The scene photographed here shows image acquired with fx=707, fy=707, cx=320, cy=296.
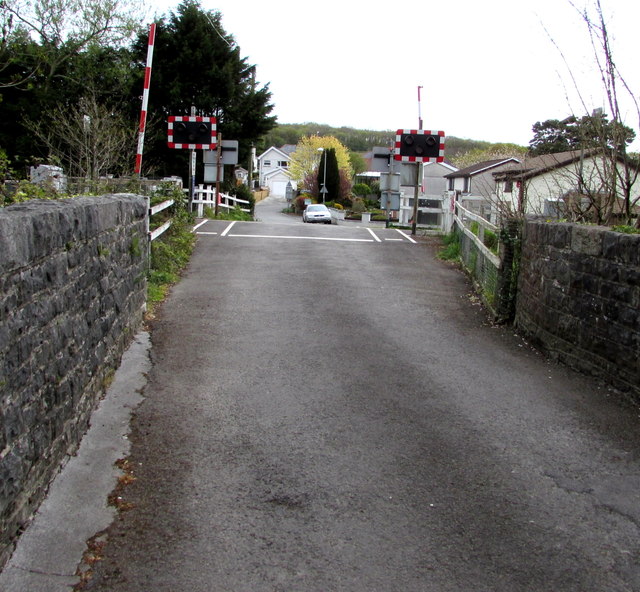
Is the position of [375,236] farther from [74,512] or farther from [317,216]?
[317,216]

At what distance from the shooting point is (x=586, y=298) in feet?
24.1

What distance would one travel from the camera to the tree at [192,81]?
32000mm

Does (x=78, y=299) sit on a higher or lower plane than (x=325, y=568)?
higher

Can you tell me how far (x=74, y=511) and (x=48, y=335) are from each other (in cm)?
105

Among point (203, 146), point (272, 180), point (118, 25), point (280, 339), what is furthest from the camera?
point (272, 180)

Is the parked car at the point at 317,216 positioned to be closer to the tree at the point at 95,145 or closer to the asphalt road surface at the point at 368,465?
the tree at the point at 95,145

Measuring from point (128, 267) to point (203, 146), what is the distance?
14016 millimetres

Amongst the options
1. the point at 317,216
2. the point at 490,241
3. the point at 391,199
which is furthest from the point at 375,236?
the point at 317,216

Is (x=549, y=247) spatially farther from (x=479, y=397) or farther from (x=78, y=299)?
(x=78, y=299)

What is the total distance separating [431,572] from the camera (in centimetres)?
364

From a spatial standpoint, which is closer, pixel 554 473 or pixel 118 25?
pixel 554 473

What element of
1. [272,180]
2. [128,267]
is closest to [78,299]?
[128,267]

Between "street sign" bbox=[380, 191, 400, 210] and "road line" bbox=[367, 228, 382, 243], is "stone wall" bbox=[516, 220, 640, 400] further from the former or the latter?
"street sign" bbox=[380, 191, 400, 210]

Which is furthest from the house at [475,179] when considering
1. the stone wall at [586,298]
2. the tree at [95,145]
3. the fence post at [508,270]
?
the tree at [95,145]
